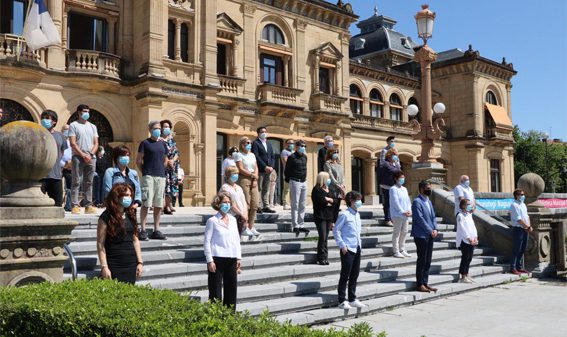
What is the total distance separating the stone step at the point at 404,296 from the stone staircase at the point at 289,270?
2cm

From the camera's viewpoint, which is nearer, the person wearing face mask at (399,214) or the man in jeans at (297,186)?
the person wearing face mask at (399,214)

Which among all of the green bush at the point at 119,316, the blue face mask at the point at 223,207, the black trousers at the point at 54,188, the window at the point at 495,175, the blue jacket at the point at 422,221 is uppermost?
the window at the point at 495,175

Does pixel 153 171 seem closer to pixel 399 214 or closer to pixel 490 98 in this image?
pixel 399 214

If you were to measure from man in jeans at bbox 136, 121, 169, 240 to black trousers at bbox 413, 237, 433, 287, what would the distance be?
15.8 ft

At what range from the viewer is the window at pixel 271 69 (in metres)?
28.2

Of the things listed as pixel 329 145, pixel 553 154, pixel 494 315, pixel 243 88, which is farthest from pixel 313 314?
pixel 553 154

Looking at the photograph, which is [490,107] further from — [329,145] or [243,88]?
[329,145]

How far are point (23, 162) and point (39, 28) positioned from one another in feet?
40.5

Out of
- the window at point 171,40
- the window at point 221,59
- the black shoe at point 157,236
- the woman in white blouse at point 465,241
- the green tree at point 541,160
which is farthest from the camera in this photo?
the green tree at point 541,160

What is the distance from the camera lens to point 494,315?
8.58 m

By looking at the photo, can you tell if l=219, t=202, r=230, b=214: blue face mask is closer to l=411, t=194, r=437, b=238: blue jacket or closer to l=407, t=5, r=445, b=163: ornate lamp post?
l=411, t=194, r=437, b=238: blue jacket

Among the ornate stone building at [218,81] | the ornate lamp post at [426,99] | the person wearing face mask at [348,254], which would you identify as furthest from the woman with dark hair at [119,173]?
the ornate stone building at [218,81]

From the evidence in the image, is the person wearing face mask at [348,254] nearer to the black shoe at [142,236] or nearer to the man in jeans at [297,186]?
the man in jeans at [297,186]

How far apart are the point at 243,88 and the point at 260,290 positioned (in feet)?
61.7
